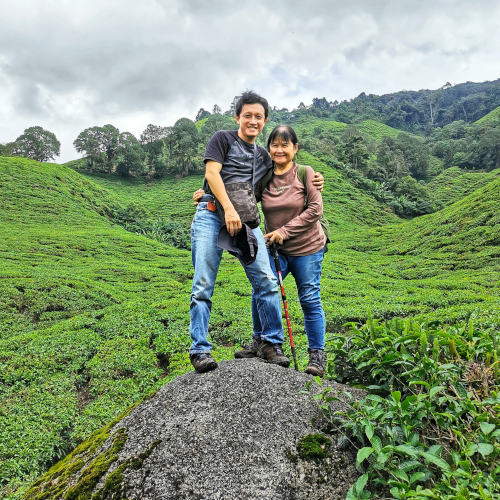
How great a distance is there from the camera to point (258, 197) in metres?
4.30

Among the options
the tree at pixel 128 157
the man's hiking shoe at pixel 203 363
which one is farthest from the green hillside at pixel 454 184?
the man's hiking shoe at pixel 203 363

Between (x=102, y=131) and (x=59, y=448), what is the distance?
6863cm

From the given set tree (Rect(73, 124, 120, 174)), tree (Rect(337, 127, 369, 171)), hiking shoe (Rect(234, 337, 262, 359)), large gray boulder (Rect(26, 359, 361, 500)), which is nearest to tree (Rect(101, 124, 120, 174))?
tree (Rect(73, 124, 120, 174))

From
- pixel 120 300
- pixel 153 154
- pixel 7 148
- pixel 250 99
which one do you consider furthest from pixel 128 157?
pixel 250 99

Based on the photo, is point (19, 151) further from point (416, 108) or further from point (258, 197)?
point (416, 108)

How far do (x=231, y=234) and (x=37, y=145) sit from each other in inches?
3005

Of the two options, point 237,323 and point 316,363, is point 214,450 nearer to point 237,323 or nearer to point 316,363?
point 316,363

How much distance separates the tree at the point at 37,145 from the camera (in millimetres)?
65938

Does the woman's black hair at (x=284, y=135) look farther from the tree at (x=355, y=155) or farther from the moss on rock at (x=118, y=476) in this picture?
the tree at (x=355, y=155)

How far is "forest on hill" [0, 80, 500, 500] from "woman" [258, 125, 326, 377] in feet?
1.66

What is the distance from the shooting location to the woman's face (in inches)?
158

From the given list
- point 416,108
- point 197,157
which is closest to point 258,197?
point 197,157

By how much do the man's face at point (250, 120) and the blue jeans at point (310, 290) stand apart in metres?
1.39

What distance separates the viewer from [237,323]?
1051 centimetres
